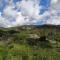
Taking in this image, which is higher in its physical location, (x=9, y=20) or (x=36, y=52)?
(x=9, y=20)

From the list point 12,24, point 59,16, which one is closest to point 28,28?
point 12,24

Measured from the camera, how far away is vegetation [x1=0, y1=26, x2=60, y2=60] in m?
7.64

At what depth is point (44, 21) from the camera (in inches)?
324

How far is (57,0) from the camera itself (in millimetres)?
8352

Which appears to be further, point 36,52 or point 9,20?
point 9,20

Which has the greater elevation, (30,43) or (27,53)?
(30,43)

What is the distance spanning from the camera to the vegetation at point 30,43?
7645 millimetres

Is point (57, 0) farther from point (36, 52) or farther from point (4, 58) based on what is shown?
point (4, 58)

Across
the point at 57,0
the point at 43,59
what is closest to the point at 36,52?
the point at 43,59

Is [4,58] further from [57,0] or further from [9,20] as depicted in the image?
[57,0]

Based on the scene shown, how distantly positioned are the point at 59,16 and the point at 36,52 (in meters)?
1.60

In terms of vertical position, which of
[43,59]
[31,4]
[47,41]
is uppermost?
[31,4]

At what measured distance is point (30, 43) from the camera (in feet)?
26.1

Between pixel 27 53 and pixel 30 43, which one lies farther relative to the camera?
pixel 30 43
